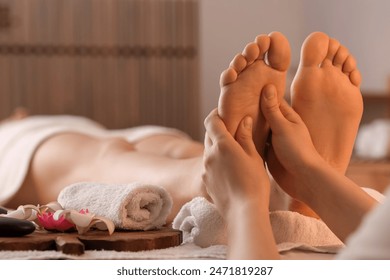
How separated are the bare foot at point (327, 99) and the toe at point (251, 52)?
3.4 inches

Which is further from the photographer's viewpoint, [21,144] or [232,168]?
[21,144]

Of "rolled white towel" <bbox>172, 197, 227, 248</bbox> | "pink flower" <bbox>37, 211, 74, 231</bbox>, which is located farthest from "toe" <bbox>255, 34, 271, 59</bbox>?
"pink flower" <bbox>37, 211, 74, 231</bbox>

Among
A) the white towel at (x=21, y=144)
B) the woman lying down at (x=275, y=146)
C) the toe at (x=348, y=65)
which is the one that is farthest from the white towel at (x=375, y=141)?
the toe at (x=348, y=65)

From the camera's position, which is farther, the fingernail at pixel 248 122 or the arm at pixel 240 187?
the fingernail at pixel 248 122

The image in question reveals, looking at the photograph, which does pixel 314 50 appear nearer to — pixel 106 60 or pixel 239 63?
pixel 239 63

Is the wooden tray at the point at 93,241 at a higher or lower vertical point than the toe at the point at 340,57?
lower

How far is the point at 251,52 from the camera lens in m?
0.92

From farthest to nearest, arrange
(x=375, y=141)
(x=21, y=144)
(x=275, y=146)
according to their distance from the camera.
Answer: (x=375, y=141), (x=21, y=144), (x=275, y=146)

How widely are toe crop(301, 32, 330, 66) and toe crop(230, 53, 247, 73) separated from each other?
107mm

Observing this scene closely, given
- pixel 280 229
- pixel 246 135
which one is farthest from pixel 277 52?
pixel 280 229

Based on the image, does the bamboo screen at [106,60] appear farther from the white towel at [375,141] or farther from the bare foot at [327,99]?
the bare foot at [327,99]

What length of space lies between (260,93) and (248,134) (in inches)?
2.7

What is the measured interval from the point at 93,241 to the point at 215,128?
0.70 feet

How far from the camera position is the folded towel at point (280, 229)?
0.84 metres
